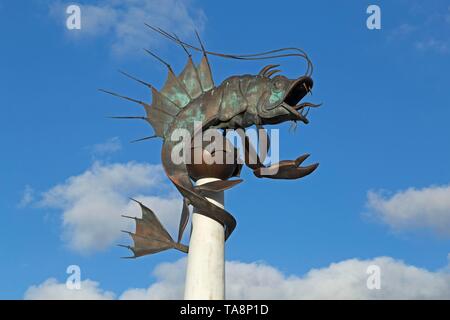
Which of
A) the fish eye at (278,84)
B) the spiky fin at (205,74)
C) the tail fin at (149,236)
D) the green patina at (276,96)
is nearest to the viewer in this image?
the green patina at (276,96)

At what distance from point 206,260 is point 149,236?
6.78ft

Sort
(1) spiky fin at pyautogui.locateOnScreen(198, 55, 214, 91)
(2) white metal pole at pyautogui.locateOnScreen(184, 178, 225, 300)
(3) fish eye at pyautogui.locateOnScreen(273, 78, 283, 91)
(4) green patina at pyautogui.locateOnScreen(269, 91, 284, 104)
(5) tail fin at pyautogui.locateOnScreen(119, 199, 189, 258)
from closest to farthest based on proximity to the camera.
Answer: (2) white metal pole at pyautogui.locateOnScreen(184, 178, 225, 300) < (4) green patina at pyautogui.locateOnScreen(269, 91, 284, 104) < (3) fish eye at pyautogui.locateOnScreen(273, 78, 283, 91) < (5) tail fin at pyautogui.locateOnScreen(119, 199, 189, 258) < (1) spiky fin at pyautogui.locateOnScreen(198, 55, 214, 91)

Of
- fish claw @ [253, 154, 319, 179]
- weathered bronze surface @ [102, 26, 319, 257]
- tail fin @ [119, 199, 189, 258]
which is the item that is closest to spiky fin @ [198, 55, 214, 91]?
weathered bronze surface @ [102, 26, 319, 257]

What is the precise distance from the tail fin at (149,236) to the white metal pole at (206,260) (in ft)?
3.66

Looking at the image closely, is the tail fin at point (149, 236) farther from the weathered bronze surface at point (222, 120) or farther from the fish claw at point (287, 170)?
the fish claw at point (287, 170)

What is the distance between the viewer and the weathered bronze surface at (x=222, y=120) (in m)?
12.6

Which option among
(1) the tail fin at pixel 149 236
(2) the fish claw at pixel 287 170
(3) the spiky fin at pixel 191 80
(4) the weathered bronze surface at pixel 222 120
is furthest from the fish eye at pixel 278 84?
(1) the tail fin at pixel 149 236

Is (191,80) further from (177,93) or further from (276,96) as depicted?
(276,96)

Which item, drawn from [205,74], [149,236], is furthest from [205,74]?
[149,236]

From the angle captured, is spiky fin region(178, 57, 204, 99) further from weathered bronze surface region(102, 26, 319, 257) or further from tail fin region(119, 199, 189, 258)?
tail fin region(119, 199, 189, 258)

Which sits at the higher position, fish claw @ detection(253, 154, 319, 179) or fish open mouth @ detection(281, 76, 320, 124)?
fish open mouth @ detection(281, 76, 320, 124)

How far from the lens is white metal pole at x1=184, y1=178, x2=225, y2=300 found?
11.6 meters

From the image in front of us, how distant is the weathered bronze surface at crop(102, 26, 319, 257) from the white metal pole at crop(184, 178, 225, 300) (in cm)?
23
